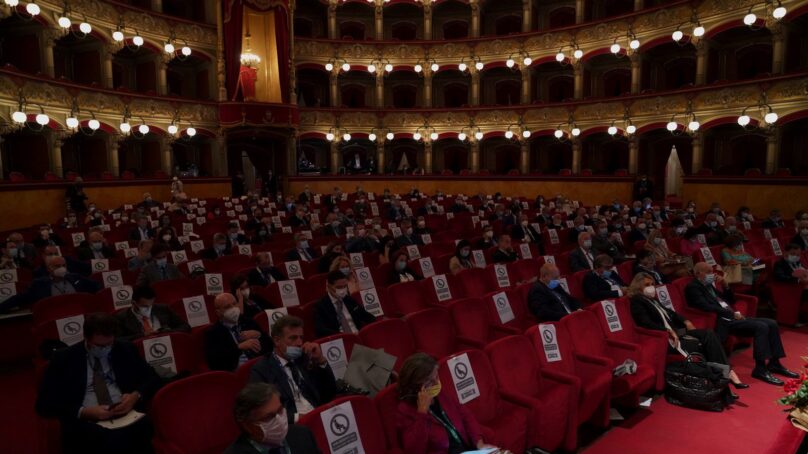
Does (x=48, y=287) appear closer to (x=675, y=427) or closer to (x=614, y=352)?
(x=614, y=352)

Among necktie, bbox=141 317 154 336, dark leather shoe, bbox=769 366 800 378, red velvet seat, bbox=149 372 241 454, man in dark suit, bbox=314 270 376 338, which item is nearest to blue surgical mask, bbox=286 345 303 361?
red velvet seat, bbox=149 372 241 454

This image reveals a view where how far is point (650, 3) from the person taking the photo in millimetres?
24781

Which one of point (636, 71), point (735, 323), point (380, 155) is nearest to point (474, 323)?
point (735, 323)

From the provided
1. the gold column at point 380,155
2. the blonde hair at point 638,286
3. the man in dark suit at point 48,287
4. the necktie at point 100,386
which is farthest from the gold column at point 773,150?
the necktie at point 100,386

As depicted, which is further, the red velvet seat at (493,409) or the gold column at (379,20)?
the gold column at (379,20)

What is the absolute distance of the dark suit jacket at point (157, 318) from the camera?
210 inches

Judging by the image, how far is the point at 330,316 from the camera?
5711 millimetres

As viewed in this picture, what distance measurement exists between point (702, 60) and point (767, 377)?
18.5 meters

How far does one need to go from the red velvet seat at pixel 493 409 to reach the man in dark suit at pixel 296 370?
92 cm

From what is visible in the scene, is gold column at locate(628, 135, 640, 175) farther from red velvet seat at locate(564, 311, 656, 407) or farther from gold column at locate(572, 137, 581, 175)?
red velvet seat at locate(564, 311, 656, 407)

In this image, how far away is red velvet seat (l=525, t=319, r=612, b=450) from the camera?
4.84 metres

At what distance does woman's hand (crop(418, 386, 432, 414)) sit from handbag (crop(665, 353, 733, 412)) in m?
3.62

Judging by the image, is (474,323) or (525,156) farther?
(525,156)

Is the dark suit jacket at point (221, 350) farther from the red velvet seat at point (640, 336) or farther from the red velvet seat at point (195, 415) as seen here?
the red velvet seat at point (640, 336)
